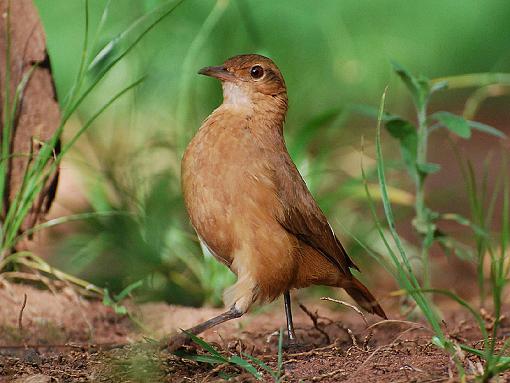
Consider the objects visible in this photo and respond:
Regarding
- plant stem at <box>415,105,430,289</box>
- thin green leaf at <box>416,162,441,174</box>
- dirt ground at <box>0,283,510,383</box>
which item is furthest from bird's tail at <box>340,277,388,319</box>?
thin green leaf at <box>416,162,441,174</box>

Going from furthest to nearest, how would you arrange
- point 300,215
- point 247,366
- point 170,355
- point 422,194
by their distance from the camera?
point 422,194
point 300,215
point 170,355
point 247,366

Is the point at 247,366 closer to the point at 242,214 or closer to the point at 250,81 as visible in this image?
the point at 242,214

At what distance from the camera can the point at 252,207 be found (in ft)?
13.6

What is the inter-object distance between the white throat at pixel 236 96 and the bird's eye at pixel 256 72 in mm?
87

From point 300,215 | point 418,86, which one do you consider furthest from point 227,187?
point 418,86

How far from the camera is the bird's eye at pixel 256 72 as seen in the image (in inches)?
182

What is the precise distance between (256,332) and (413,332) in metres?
0.74

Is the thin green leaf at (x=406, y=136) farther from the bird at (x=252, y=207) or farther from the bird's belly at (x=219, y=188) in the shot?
the bird's belly at (x=219, y=188)

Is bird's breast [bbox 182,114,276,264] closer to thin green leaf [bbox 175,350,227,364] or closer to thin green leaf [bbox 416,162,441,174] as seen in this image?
thin green leaf [bbox 175,350,227,364]

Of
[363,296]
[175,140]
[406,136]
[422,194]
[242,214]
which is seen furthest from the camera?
[175,140]

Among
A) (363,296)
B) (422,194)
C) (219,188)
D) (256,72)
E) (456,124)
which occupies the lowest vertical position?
(363,296)

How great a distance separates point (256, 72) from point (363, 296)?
1156 mm

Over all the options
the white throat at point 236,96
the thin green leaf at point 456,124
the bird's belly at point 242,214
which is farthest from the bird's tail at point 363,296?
the white throat at point 236,96

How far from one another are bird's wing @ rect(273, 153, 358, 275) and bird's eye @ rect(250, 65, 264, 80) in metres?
0.42
